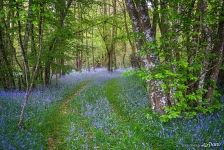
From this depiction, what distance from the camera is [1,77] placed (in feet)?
69.8

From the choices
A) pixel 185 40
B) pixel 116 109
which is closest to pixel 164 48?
pixel 185 40

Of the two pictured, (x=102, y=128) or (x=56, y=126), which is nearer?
(x=102, y=128)

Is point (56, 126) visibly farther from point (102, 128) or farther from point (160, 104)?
point (160, 104)

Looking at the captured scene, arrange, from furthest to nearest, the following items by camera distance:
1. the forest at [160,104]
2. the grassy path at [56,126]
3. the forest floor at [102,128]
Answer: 1. the grassy path at [56,126]
2. the forest at [160,104]
3. the forest floor at [102,128]

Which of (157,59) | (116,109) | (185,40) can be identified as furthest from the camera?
(116,109)

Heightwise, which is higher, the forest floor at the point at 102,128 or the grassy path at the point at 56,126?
the forest floor at the point at 102,128

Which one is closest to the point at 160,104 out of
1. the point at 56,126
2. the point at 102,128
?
the point at 102,128

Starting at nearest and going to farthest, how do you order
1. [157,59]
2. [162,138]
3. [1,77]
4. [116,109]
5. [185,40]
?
[162,138] < [185,40] < [157,59] < [116,109] < [1,77]

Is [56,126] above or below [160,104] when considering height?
below

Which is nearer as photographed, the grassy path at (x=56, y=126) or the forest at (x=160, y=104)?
the forest at (x=160, y=104)

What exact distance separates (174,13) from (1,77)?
50.2 ft

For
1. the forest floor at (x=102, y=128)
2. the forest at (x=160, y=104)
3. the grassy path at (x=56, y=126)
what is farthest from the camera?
the grassy path at (x=56, y=126)

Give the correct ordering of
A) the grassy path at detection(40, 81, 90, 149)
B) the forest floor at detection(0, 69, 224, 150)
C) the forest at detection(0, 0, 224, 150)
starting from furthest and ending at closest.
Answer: the grassy path at detection(40, 81, 90, 149) < the forest at detection(0, 0, 224, 150) < the forest floor at detection(0, 69, 224, 150)

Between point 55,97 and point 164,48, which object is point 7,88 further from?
point 164,48
